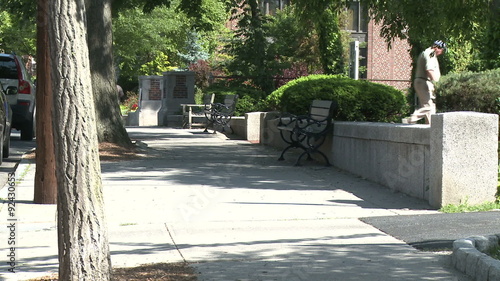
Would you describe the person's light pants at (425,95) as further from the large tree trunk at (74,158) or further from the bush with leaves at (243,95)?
the large tree trunk at (74,158)

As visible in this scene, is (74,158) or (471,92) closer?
(74,158)

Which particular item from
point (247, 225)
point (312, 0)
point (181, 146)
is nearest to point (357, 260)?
point (247, 225)

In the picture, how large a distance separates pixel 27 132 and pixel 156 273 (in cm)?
1594

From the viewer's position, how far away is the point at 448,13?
42.1ft

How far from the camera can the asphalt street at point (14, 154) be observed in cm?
1437

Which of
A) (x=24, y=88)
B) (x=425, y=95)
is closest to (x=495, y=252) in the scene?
(x=425, y=95)

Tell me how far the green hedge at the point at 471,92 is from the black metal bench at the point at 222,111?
10525 mm

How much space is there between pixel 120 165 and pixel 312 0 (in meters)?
4.23

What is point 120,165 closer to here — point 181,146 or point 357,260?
point 181,146

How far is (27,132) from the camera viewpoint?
21562mm

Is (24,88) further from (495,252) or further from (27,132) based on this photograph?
(495,252)

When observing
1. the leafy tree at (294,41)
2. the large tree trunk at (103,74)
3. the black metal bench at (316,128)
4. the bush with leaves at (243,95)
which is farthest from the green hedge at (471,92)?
the leafy tree at (294,41)

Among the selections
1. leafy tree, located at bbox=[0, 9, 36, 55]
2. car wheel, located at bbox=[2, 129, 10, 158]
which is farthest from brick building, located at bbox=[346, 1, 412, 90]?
car wheel, located at bbox=[2, 129, 10, 158]

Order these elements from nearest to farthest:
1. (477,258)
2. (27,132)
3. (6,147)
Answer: (477,258), (6,147), (27,132)
